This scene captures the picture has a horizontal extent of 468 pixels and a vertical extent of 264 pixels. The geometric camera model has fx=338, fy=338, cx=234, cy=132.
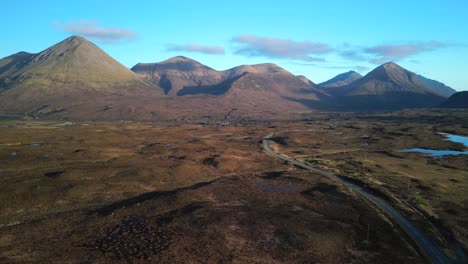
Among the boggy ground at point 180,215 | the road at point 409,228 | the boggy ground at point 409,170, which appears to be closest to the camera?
the boggy ground at point 180,215

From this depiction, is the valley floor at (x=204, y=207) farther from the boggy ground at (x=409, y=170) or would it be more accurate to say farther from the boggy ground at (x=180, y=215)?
the boggy ground at (x=409, y=170)

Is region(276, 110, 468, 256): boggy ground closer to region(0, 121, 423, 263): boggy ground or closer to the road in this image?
the road

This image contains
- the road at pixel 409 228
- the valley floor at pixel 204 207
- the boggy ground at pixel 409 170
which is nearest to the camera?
the road at pixel 409 228

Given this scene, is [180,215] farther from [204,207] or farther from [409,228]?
[409,228]

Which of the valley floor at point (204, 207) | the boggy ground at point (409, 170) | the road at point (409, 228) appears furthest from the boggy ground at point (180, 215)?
the boggy ground at point (409, 170)

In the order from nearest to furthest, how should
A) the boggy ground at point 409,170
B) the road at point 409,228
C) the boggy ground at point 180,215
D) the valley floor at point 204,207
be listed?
the boggy ground at point 180,215 < the road at point 409,228 < the valley floor at point 204,207 < the boggy ground at point 409,170

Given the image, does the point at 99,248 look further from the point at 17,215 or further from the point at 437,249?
the point at 437,249

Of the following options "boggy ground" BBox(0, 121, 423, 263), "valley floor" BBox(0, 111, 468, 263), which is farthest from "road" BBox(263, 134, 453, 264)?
"boggy ground" BBox(0, 121, 423, 263)

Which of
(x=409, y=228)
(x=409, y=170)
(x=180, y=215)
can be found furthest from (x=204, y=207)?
(x=409, y=170)

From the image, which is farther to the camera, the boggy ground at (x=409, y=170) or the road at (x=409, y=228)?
the boggy ground at (x=409, y=170)
